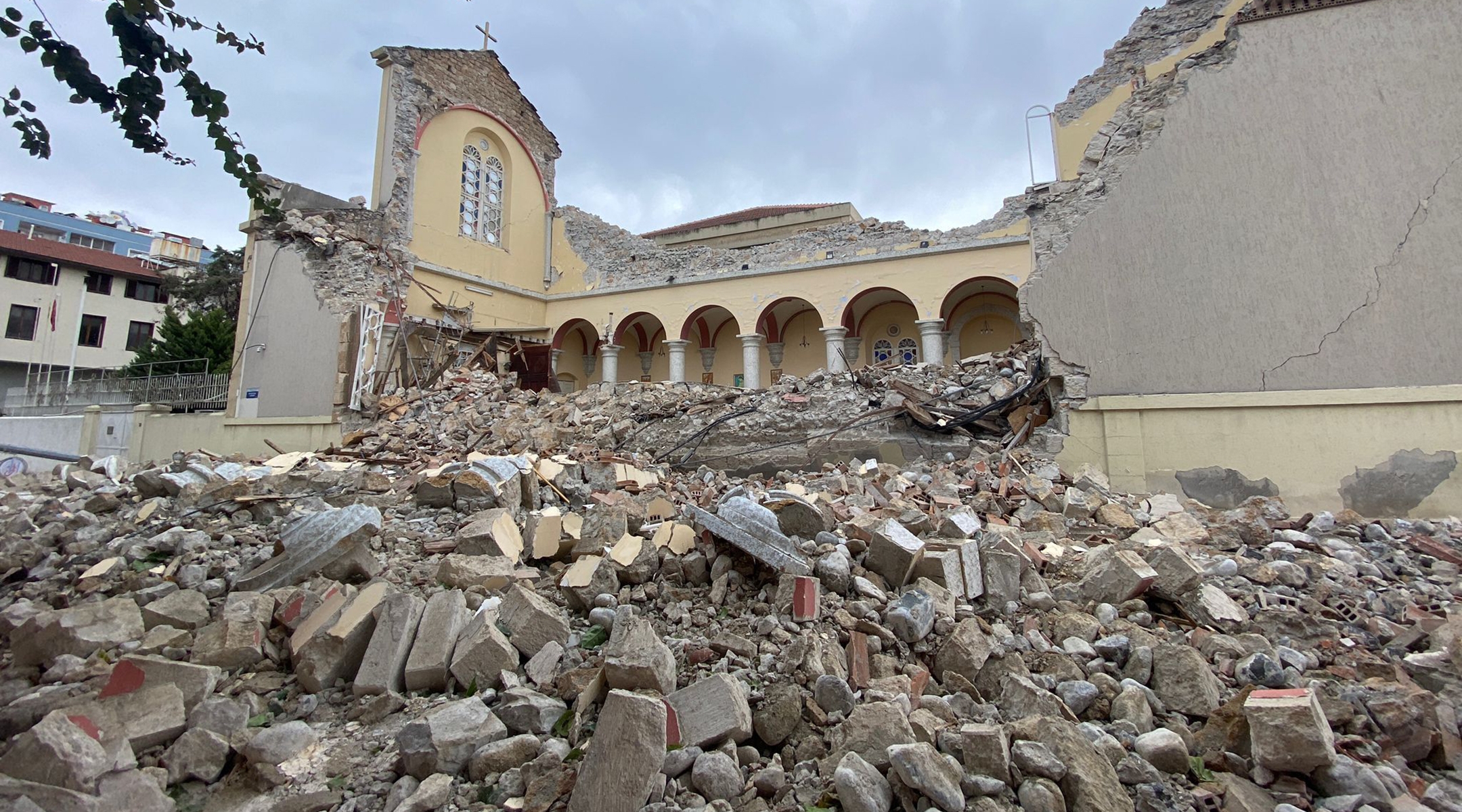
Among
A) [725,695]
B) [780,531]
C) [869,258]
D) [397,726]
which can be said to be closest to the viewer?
[725,695]

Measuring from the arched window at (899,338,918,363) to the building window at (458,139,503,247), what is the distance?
36.8ft

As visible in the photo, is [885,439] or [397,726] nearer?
[397,726]

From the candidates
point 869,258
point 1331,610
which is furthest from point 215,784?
point 869,258

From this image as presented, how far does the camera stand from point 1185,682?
2328mm

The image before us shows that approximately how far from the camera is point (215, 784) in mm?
2199

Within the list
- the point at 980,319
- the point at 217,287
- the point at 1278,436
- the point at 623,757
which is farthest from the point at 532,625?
the point at 217,287

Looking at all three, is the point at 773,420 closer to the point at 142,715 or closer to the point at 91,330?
the point at 142,715

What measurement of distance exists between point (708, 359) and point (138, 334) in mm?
25888

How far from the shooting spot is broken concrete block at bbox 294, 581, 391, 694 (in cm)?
267

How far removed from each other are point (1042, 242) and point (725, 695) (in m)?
6.10

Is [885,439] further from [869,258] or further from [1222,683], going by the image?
[869,258]

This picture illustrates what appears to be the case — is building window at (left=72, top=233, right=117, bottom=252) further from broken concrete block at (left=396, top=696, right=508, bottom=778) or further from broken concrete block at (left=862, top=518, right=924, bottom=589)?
broken concrete block at (left=862, top=518, right=924, bottom=589)

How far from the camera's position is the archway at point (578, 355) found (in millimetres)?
18641

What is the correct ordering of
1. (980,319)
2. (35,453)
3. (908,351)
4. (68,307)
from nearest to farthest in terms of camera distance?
(35,453) < (980,319) < (908,351) < (68,307)
